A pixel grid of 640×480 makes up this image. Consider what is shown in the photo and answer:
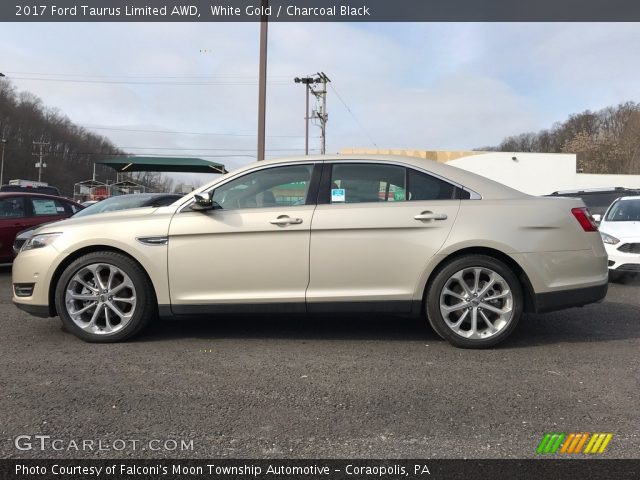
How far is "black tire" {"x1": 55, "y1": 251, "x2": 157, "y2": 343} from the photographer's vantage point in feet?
13.4

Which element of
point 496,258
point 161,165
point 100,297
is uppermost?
point 161,165

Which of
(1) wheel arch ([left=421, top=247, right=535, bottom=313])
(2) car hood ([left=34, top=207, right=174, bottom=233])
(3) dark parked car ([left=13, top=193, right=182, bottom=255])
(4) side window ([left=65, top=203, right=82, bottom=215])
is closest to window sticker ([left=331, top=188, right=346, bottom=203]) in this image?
(1) wheel arch ([left=421, top=247, right=535, bottom=313])

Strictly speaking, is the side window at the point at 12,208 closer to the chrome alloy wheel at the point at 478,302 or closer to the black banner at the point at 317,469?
the black banner at the point at 317,469

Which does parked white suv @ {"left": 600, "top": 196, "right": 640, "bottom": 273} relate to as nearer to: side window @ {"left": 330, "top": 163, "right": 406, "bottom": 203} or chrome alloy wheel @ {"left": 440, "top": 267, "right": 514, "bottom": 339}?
chrome alloy wheel @ {"left": 440, "top": 267, "right": 514, "bottom": 339}

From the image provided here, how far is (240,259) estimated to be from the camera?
4027 millimetres

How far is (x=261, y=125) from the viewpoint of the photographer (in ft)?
47.0

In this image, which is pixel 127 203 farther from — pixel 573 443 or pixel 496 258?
pixel 573 443

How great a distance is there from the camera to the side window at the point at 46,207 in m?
8.98

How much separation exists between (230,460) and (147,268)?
218 cm

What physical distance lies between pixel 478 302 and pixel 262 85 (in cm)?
1157

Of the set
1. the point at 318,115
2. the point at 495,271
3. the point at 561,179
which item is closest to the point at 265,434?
the point at 495,271

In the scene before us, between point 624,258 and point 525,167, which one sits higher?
point 525,167

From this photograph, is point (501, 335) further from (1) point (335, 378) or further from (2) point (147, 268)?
(2) point (147, 268)

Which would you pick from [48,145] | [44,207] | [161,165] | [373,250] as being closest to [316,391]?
[373,250]
